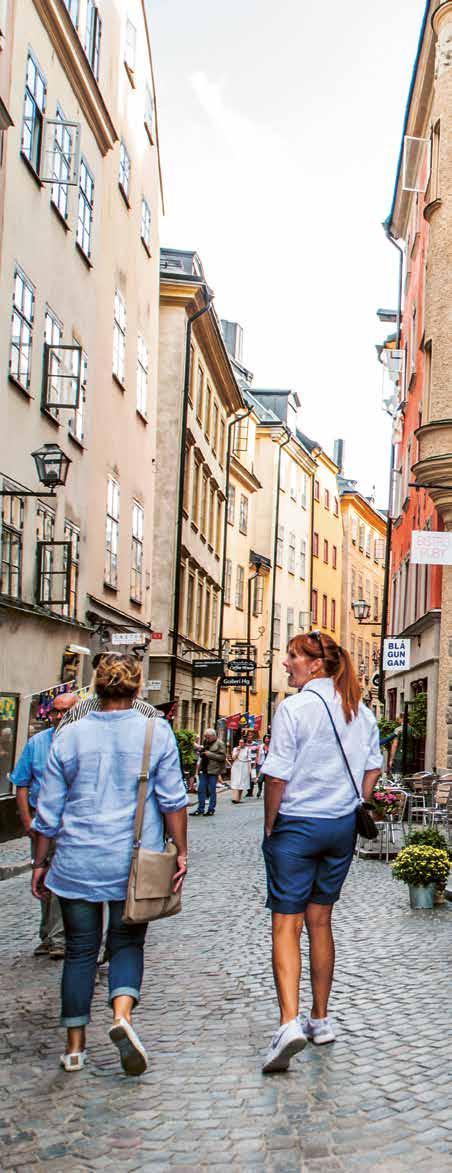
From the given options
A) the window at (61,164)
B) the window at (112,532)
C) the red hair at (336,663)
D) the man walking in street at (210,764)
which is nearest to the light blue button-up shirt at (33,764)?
the red hair at (336,663)

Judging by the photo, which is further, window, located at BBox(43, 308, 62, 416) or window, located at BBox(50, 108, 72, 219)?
window, located at BBox(50, 108, 72, 219)

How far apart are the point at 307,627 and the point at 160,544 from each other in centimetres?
3310

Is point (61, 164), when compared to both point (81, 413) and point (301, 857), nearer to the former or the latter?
point (81, 413)

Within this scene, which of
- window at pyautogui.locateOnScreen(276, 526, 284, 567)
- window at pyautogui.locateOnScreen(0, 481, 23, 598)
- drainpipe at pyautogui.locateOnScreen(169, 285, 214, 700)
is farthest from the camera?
window at pyautogui.locateOnScreen(276, 526, 284, 567)

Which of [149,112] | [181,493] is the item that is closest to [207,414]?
[181,493]

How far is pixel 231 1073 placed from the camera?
558 cm

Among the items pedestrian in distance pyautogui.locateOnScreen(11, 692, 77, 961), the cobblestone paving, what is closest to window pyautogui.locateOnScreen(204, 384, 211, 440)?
the cobblestone paving

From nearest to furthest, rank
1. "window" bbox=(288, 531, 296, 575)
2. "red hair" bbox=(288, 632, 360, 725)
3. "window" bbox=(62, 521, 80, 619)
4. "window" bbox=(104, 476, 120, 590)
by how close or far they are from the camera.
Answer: "red hair" bbox=(288, 632, 360, 725) → "window" bbox=(62, 521, 80, 619) → "window" bbox=(104, 476, 120, 590) → "window" bbox=(288, 531, 296, 575)

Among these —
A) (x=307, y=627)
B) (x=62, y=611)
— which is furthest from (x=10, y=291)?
(x=307, y=627)

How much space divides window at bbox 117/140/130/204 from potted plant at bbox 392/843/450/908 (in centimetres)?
1910

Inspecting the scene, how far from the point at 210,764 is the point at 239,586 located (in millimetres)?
29154

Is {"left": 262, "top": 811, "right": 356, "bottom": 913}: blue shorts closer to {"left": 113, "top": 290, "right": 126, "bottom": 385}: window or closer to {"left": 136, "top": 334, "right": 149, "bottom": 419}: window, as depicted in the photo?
{"left": 113, "top": 290, "right": 126, "bottom": 385}: window

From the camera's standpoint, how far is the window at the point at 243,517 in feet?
177

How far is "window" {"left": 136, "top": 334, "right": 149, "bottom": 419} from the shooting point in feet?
96.3
